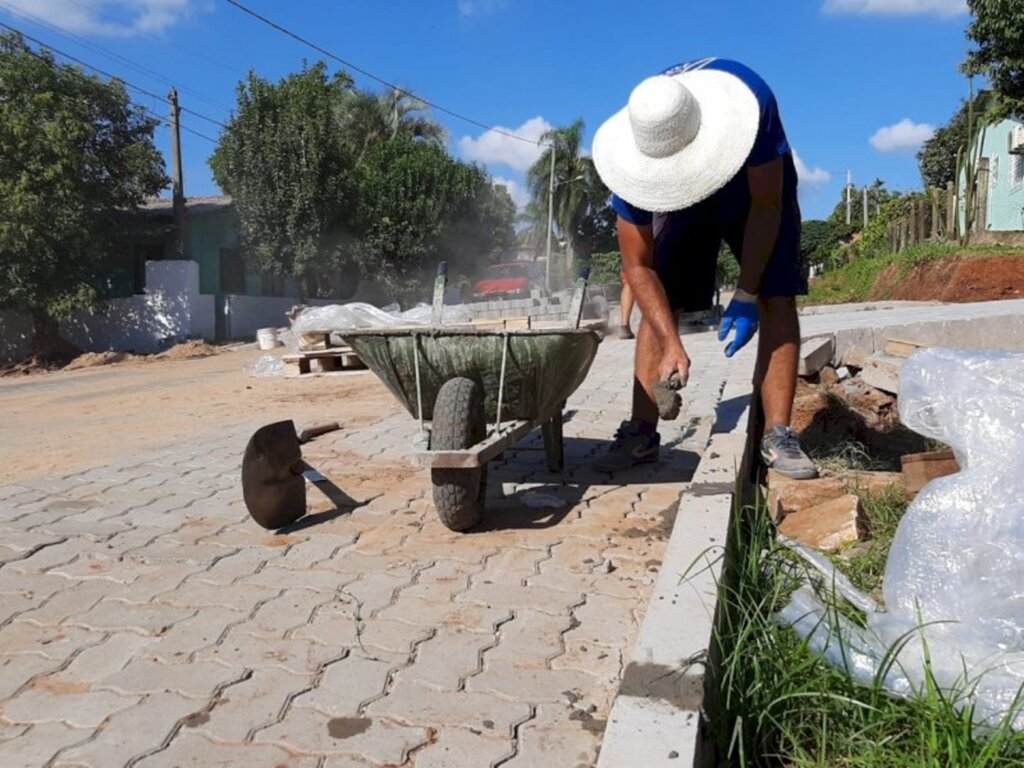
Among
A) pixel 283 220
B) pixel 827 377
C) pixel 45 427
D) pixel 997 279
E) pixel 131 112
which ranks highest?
pixel 131 112

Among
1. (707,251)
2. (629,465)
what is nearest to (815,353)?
(707,251)

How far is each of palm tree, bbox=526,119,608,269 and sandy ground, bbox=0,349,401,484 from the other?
105ft

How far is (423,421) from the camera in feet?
12.0

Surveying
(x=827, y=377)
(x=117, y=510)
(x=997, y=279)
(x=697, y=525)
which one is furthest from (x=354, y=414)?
(x=997, y=279)

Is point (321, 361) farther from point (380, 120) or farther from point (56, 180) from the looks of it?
point (380, 120)

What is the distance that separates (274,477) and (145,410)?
5474 millimetres

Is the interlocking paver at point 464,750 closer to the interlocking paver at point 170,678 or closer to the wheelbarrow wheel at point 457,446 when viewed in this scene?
the interlocking paver at point 170,678

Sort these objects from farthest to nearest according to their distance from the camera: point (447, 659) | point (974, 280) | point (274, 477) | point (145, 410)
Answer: point (974, 280) < point (145, 410) < point (274, 477) < point (447, 659)

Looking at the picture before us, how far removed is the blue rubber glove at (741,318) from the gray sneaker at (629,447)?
0.82 m

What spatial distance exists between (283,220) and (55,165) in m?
5.32

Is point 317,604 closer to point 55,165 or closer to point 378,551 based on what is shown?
point 378,551

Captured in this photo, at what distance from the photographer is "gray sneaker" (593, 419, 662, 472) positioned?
4141 millimetres

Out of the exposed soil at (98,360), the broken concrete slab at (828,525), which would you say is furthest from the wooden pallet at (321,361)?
the exposed soil at (98,360)

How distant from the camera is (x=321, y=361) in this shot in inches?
392
